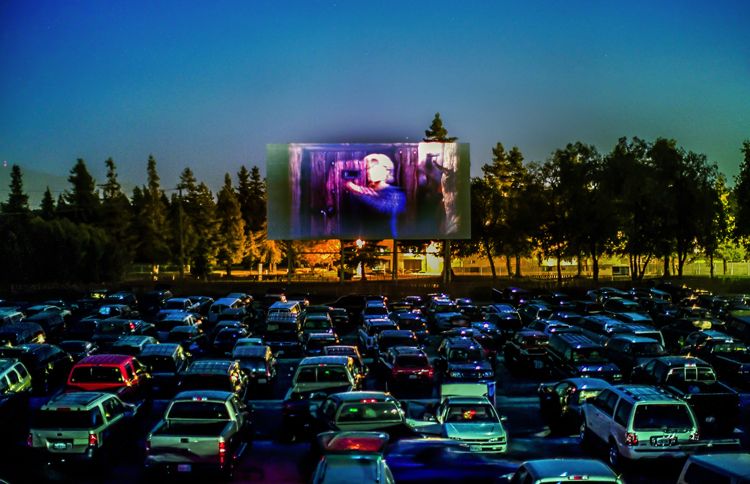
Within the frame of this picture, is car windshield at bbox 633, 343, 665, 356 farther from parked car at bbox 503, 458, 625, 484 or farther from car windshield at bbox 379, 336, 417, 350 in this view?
parked car at bbox 503, 458, 625, 484

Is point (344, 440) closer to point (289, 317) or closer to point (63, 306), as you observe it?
point (289, 317)

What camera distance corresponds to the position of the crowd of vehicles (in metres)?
11.5

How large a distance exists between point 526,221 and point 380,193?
55.9 feet

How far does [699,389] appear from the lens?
53.3 ft

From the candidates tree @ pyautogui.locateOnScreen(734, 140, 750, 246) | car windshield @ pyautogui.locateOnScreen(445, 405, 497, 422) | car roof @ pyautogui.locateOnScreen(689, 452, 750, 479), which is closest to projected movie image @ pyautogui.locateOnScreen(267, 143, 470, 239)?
tree @ pyautogui.locateOnScreen(734, 140, 750, 246)

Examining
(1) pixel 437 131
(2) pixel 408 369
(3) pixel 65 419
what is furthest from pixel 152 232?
(3) pixel 65 419

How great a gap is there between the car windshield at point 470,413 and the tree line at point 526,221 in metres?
47.1

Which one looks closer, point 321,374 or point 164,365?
point 321,374

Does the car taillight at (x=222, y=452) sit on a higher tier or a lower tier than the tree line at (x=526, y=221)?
lower

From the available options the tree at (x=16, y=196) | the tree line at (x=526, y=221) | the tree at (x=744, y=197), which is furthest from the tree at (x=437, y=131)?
the tree at (x=16, y=196)

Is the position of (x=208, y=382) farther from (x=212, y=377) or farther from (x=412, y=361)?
(x=412, y=361)

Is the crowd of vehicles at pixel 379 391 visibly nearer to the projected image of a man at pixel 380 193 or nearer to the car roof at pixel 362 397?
the car roof at pixel 362 397

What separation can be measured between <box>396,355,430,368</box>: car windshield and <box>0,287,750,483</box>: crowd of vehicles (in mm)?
48

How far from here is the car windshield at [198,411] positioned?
12281 mm
